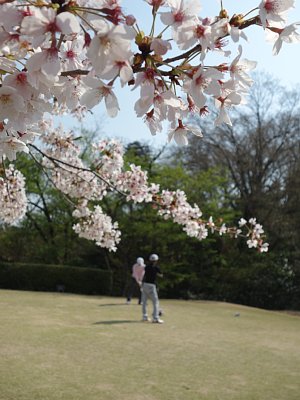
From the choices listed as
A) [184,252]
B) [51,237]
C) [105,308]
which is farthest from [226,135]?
[105,308]

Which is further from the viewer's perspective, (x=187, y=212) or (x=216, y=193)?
(x=216, y=193)

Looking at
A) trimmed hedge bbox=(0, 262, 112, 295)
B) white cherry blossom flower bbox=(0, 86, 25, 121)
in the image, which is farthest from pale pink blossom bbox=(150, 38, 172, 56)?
trimmed hedge bbox=(0, 262, 112, 295)

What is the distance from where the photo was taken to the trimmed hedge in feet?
55.1

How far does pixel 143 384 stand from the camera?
429cm

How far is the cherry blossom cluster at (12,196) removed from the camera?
5020 mm

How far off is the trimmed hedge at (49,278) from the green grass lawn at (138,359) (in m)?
7.54

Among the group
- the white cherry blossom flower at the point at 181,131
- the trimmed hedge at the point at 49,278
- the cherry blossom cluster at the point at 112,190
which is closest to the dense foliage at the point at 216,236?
the trimmed hedge at the point at 49,278

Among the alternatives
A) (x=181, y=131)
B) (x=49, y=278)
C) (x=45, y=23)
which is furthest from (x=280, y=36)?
(x=49, y=278)

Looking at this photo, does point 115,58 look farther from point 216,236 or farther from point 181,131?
point 216,236

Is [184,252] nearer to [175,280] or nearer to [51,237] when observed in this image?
[175,280]

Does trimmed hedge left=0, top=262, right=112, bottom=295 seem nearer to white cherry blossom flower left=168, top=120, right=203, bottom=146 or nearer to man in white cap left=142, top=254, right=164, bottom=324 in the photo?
man in white cap left=142, top=254, right=164, bottom=324

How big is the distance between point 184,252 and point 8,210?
1355 cm

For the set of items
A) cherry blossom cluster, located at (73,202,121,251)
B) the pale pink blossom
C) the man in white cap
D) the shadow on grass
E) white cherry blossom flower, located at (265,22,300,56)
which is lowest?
the shadow on grass

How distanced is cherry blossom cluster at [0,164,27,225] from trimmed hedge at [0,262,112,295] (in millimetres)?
11462
